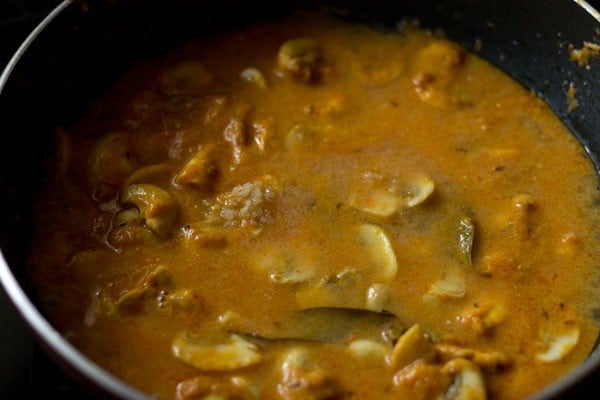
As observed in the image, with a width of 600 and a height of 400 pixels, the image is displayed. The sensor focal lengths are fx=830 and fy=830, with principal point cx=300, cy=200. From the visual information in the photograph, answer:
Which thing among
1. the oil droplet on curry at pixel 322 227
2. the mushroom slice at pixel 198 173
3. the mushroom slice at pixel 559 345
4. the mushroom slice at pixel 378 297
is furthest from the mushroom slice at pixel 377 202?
the mushroom slice at pixel 559 345

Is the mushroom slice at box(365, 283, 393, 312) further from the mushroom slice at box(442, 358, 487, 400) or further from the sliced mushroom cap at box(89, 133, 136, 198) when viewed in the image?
the sliced mushroom cap at box(89, 133, 136, 198)

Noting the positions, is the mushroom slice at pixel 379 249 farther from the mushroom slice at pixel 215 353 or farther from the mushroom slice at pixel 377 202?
the mushroom slice at pixel 215 353

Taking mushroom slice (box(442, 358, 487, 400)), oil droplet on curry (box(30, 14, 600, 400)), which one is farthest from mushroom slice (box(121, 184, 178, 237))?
mushroom slice (box(442, 358, 487, 400))

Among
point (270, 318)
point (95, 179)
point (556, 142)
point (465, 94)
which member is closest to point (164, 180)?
point (95, 179)

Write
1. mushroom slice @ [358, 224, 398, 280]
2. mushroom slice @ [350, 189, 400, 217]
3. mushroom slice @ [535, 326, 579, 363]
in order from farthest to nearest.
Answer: mushroom slice @ [350, 189, 400, 217], mushroom slice @ [358, 224, 398, 280], mushroom slice @ [535, 326, 579, 363]

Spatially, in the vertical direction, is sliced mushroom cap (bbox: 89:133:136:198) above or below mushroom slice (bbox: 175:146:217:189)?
below
